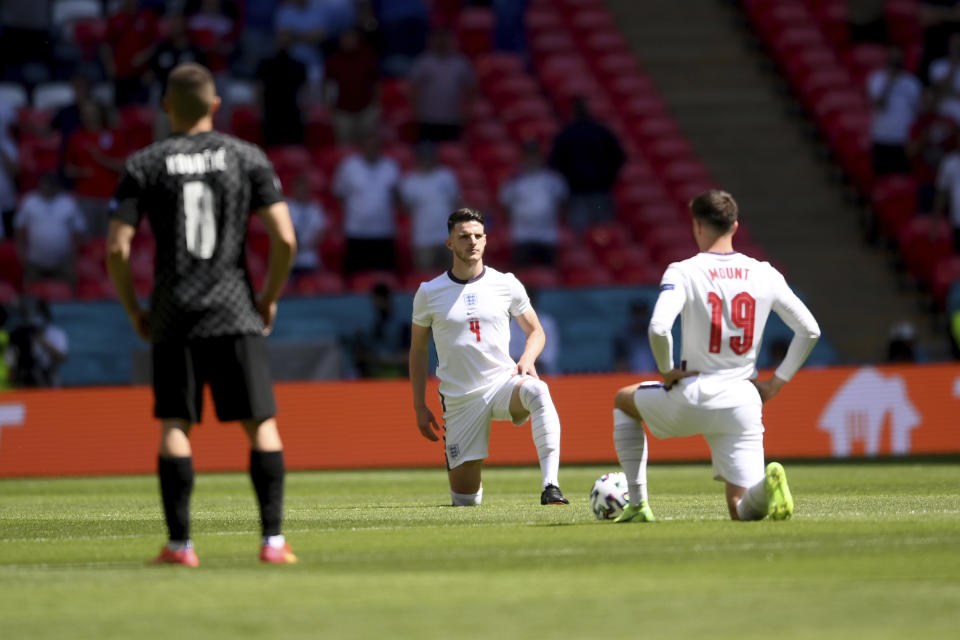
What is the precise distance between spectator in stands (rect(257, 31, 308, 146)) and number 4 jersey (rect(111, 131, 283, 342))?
1509 cm

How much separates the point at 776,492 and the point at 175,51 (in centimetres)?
1409

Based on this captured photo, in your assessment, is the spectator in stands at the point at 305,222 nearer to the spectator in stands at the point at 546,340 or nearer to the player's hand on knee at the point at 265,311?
the spectator in stands at the point at 546,340

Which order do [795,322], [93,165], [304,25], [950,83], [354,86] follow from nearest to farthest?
[795,322] → [93,165] → [354,86] → [304,25] → [950,83]

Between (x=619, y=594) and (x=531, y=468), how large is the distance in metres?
12.1

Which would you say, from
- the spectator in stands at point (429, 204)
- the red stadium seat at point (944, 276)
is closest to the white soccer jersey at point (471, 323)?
the spectator in stands at point (429, 204)

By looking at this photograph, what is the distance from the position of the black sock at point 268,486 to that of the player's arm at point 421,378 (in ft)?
13.0

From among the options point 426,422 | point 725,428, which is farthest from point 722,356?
point 426,422

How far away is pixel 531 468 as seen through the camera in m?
18.4

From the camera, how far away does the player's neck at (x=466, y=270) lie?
1185 cm

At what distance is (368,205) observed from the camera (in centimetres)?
2102

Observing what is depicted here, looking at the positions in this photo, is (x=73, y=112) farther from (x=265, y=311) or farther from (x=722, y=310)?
(x=265, y=311)

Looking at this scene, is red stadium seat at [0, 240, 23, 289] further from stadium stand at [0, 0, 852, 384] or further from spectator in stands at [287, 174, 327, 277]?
spectator in stands at [287, 174, 327, 277]

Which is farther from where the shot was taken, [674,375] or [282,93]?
[282,93]

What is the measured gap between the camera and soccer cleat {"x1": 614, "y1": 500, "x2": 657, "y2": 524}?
961 cm
